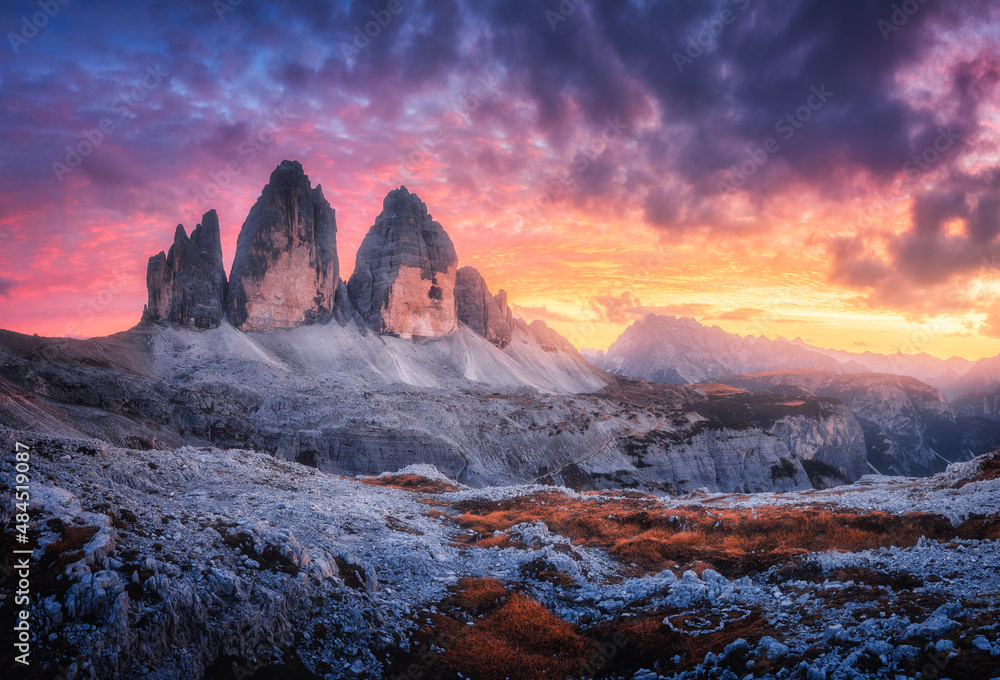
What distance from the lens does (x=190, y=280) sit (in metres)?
98.7

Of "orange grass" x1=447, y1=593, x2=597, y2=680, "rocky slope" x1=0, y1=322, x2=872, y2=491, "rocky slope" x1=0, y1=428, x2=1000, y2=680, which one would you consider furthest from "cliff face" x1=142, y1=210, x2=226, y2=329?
"orange grass" x1=447, y1=593, x2=597, y2=680

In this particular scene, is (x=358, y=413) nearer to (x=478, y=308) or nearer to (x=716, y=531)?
(x=716, y=531)

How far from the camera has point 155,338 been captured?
87938 millimetres

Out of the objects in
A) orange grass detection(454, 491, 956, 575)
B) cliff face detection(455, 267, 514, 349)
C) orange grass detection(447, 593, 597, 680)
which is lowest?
orange grass detection(454, 491, 956, 575)

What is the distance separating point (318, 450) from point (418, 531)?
152ft

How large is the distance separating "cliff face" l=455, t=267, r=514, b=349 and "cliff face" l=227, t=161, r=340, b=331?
4560 cm

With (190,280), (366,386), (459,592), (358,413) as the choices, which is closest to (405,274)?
(366,386)

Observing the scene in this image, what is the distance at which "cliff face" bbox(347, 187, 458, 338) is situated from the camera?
126875 millimetres

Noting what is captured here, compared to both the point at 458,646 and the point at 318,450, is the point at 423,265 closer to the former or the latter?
the point at 318,450

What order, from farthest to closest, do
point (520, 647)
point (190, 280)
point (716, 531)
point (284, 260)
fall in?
point (284, 260), point (190, 280), point (716, 531), point (520, 647)

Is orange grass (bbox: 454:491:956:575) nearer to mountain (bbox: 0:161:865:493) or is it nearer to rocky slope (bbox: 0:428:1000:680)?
rocky slope (bbox: 0:428:1000:680)

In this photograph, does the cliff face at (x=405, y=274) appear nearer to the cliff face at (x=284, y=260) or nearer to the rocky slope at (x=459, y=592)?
the cliff face at (x=284, y=260)

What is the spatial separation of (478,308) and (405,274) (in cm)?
3438

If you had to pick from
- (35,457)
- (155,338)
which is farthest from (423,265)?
(35,457)
